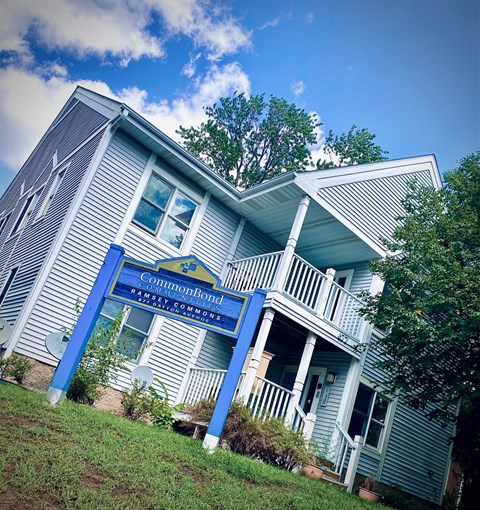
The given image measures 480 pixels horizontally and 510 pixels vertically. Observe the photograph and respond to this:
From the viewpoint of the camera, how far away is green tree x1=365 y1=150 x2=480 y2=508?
338 inches

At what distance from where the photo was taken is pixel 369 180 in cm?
1288

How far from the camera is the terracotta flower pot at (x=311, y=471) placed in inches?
313

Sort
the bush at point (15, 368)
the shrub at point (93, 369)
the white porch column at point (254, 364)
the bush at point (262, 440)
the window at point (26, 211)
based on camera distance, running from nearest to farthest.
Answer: the shrub at point (93, 369) → the bush at point (262, 440) → the bush at point (15, 368) → the white porch column at point (254, 364) → the window at point (26, 211)

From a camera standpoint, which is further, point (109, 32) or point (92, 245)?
point (109, 32)

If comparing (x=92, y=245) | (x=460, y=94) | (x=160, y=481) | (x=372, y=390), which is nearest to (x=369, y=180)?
(x=460, y=94)

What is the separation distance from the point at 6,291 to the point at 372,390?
426 inches

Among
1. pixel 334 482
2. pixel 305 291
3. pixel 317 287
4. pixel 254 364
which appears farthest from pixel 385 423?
pixel 254 364

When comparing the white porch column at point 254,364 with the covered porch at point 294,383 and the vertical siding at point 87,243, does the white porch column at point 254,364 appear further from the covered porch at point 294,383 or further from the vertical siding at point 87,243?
the vertical siding at point 87,243

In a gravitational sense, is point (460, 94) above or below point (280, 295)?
above

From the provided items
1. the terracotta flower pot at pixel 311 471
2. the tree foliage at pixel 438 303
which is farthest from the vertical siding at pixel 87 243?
the tree foliage at pixel 438 303

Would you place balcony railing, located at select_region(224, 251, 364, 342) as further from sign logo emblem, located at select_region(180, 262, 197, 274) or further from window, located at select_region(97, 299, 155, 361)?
sign logo emblem, located at select_region(180, 262, 197, 274)

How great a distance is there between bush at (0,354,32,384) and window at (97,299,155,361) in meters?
1.99

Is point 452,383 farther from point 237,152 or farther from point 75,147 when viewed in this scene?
point 237,152

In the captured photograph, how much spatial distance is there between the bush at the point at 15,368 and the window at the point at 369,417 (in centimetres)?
863
